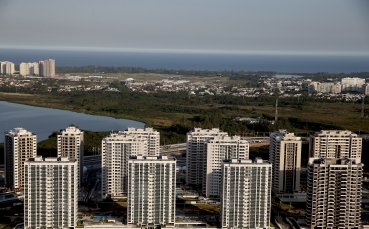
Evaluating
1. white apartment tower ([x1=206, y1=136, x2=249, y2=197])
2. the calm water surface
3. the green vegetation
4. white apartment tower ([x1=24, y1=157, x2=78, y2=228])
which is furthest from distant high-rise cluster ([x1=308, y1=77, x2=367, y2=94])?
white apartment tower ([x1=24, y1=157, x2=78, y2=228])

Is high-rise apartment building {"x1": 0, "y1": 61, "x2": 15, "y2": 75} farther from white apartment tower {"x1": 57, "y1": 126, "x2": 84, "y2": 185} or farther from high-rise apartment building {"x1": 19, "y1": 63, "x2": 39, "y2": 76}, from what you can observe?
white apartment tower {"x1": 57, "y1": 126, "x2": 84, "y2": 185}

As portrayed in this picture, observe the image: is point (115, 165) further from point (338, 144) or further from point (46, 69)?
point (46, 69)

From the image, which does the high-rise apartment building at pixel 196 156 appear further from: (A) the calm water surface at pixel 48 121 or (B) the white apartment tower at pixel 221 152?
(A) the calm water surface at pixel 48 121

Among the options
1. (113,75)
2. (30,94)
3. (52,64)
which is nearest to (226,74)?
(113,75)

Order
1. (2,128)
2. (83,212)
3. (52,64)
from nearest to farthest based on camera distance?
(83,212), (2,128), (52,64)

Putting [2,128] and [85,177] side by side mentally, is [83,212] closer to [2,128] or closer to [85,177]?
[85,177]

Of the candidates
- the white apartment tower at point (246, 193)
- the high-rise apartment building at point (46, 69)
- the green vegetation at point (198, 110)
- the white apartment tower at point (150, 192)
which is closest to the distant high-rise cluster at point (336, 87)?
the green vegetation at point (198, 110)
